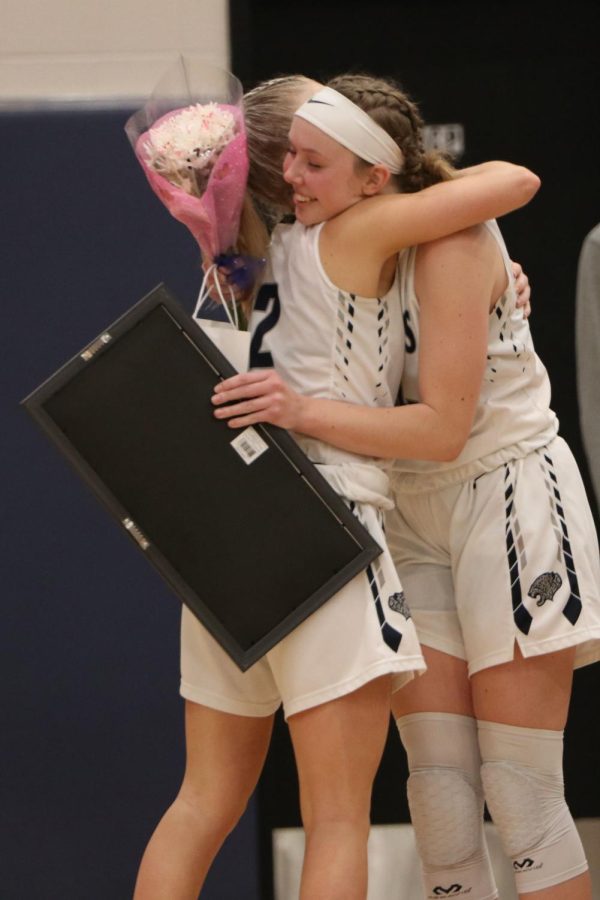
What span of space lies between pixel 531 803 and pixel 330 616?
51 centimetres

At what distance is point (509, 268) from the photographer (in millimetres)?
2287

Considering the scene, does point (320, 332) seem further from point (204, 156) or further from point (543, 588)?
point (543, 588)

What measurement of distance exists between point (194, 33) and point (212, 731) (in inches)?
80.0

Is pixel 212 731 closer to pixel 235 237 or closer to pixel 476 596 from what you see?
pixel 476 596

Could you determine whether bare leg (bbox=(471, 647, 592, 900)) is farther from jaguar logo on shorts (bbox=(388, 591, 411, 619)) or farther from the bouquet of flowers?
the bouquet of flowers

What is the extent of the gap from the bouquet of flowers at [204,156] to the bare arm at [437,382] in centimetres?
25

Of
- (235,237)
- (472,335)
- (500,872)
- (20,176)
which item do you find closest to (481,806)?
(472,335)

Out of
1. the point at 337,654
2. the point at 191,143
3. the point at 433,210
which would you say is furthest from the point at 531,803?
the point at 191,143

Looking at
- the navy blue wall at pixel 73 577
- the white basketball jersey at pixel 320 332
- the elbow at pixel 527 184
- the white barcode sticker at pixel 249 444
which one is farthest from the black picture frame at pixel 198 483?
the navy blue wall at pixel 73 577

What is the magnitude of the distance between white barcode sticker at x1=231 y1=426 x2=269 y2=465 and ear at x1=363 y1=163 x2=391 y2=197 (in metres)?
0.44

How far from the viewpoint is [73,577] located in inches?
133

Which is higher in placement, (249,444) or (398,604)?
(249,444)

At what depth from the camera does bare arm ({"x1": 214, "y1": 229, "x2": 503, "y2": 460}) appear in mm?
2107

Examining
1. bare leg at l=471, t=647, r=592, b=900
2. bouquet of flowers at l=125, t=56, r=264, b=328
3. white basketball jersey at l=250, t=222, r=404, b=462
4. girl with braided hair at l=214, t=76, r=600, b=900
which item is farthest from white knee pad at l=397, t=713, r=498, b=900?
bouquet of flowers at l=125, t=56, r=264, b=328
